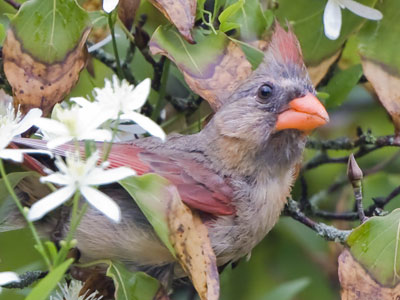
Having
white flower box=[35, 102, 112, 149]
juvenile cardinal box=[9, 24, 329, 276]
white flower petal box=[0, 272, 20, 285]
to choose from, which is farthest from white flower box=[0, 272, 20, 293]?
juvenile cardinal box=[9, 24, 329, 276]

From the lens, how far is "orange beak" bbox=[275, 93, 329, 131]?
6.92 feet

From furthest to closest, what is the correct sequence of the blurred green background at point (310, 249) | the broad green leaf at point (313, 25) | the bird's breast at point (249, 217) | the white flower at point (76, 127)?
the blurred green background at point (310, 249) < the broad green leaf at point (313, 25) < the bird's breast at point (249, 217) < the white flower at point (76, 127)

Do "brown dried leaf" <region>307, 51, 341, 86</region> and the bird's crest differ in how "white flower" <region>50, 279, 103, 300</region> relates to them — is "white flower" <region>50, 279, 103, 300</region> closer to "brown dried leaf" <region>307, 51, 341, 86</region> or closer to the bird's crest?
the bird's crest

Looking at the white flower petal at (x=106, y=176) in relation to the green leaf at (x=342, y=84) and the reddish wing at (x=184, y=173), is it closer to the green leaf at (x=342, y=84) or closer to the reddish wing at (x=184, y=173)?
the reddish wing at (x=184, y=173)

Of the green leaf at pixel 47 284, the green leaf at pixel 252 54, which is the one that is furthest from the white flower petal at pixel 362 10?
the green leaf at pixel 47 284

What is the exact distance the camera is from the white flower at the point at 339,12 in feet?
7.61

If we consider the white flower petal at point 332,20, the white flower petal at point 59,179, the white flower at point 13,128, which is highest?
the white flower petal at point 332,20

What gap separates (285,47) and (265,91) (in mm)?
113

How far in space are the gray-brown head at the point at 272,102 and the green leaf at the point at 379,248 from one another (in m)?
0.35

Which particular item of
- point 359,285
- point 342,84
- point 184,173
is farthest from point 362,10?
point 359,285

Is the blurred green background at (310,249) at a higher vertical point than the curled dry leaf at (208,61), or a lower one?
lower

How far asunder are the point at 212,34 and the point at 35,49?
1.30 feet

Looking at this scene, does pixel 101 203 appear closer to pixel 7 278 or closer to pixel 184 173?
pixel 7 278

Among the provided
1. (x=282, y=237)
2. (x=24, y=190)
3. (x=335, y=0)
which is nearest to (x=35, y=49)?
(x=24, y=190)
